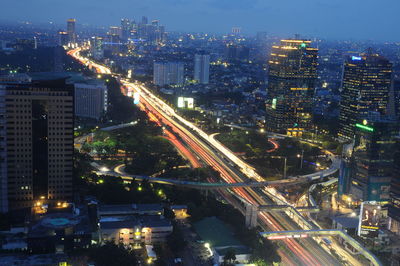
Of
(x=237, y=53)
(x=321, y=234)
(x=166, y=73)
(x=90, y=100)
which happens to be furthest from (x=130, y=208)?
(x=237, y=53)

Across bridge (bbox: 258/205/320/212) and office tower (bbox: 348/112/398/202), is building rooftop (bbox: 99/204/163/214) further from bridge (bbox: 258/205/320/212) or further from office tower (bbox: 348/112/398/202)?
office tower (bbox: 348/112/398/202)

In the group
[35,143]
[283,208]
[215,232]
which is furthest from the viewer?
[283,208]

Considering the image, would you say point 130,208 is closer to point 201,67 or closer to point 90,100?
point 90,100

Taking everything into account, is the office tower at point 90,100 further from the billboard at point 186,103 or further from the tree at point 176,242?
the tree at point 176,242

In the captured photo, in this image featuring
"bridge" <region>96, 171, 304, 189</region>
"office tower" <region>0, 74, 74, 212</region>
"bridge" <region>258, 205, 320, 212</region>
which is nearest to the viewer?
"office tower" <region>0, 74, 74, 212</region>

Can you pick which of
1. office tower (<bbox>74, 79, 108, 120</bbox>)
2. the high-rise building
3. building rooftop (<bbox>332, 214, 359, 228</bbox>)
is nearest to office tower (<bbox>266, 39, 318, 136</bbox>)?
office tower (<bbox>74, 79, 108, 120</bbox>)

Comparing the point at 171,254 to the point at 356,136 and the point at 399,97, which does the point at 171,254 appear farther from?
the point at 399,97

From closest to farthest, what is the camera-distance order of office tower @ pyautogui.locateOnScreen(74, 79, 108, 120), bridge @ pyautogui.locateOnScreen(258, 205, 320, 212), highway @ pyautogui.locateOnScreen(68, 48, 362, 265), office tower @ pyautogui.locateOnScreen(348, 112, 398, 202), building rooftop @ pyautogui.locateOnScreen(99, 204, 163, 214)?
highway @ pyautogui.locateOnScreen(68, 48, 362, 265) → building rooftop @ pyautogui.locateOnScreen(99, 204, 163, 214) → bridge @ pyautogui.locateOnScreen(258, 205, 320, 212) → office tower @ pyautogui.locateOnScreen(348, 112, 398, 202) → office tower @ pyautogui.locateOnScreen(74, 79, 108, 120)
